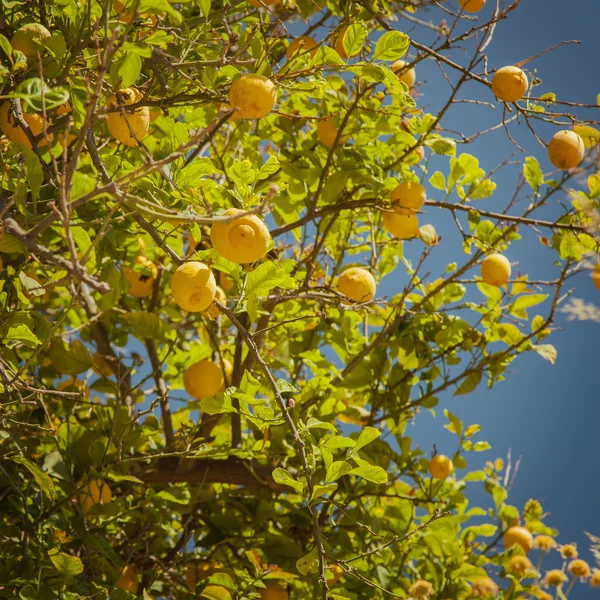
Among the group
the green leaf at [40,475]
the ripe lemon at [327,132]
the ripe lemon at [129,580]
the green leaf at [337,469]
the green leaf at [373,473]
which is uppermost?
the ripe lemon at [327,132]

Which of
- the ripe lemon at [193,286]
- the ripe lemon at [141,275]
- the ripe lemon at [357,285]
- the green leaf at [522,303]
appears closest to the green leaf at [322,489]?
the ripe lemon at [193,286]

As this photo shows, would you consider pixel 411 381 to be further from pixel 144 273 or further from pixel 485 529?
pixel 144 273

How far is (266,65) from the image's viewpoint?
82cm

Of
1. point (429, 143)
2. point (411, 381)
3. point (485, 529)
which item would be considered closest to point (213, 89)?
point (429, 143)

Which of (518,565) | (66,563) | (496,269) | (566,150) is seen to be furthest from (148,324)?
(518,565)

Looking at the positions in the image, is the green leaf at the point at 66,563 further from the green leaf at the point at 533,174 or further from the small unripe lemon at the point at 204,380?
the green leaf at the point at 533,174

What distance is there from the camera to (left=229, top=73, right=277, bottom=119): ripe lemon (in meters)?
0.74

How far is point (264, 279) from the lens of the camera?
2.64ft

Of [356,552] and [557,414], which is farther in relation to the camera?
[557,414]

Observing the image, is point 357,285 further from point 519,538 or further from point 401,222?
point 519,538

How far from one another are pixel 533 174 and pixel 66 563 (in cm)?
96

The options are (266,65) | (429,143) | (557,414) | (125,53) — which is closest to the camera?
(125,53)

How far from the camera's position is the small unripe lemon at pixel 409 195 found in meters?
1.11

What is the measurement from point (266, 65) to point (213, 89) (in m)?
0.07
